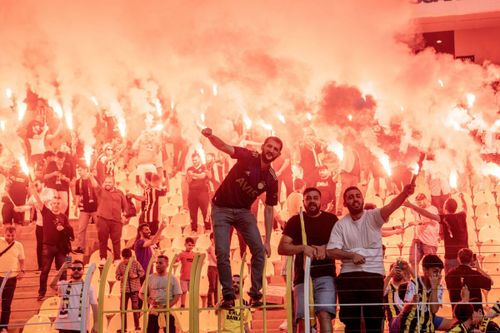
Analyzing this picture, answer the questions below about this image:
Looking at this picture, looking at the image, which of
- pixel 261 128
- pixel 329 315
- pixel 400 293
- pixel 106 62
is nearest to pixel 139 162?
pixel 261 128

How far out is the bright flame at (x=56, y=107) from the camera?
69.8ft

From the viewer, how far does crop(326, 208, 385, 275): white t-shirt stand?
8.12 metres

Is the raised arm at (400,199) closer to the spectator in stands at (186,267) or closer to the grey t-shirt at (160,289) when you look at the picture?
the grey t-shirt at (160,289)

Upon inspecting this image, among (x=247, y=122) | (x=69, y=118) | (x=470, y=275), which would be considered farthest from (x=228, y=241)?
(x=69, y=118)

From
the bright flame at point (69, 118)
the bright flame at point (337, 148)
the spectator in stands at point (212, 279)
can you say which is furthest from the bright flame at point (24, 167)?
the bright flame at point (337, 148)

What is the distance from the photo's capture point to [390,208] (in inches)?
317

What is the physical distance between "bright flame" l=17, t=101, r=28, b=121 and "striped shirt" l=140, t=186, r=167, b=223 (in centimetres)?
505

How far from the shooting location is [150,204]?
17.2 m

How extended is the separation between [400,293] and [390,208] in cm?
190

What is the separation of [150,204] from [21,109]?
5.88m

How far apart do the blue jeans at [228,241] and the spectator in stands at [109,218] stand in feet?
23.0

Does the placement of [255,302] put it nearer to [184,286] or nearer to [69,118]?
[184,286]

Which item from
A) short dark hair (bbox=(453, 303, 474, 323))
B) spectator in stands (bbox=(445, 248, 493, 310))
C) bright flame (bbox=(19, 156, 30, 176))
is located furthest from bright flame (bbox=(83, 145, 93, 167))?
short dark hair (bbox=(453, 303, 474, 323))

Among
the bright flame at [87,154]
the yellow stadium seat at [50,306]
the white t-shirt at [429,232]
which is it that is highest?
the bright flame at [87,154]
